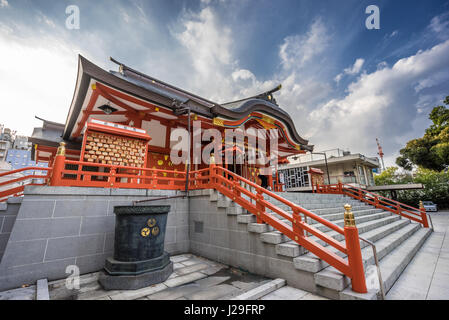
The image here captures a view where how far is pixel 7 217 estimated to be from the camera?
4395 millimetres

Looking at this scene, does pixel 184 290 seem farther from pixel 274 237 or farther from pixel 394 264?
pixel 394 264

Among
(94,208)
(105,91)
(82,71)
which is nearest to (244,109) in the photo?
(105,91)

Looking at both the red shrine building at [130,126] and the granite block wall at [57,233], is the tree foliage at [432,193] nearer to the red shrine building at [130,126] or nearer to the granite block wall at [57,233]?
the red shrine building at [130,126]

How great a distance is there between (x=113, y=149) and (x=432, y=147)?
91.5 ft

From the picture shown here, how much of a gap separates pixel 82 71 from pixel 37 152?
1026 cm

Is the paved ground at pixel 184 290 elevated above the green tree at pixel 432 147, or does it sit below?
below

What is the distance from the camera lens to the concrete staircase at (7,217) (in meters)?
4.30

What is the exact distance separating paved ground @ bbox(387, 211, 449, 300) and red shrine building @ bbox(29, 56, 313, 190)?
239 inches

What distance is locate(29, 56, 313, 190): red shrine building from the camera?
19.0ft

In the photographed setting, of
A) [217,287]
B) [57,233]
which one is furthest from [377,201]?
[57,233]

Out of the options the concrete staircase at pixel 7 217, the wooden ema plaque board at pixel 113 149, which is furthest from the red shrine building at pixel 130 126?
the concrete staircase at pixel 7 217

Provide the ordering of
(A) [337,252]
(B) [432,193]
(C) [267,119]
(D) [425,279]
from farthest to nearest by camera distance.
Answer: (B) [432,193] → (C) [267,119] → (A) [337,252] → (D) [425,279]

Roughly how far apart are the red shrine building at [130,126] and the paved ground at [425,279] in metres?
6.07
